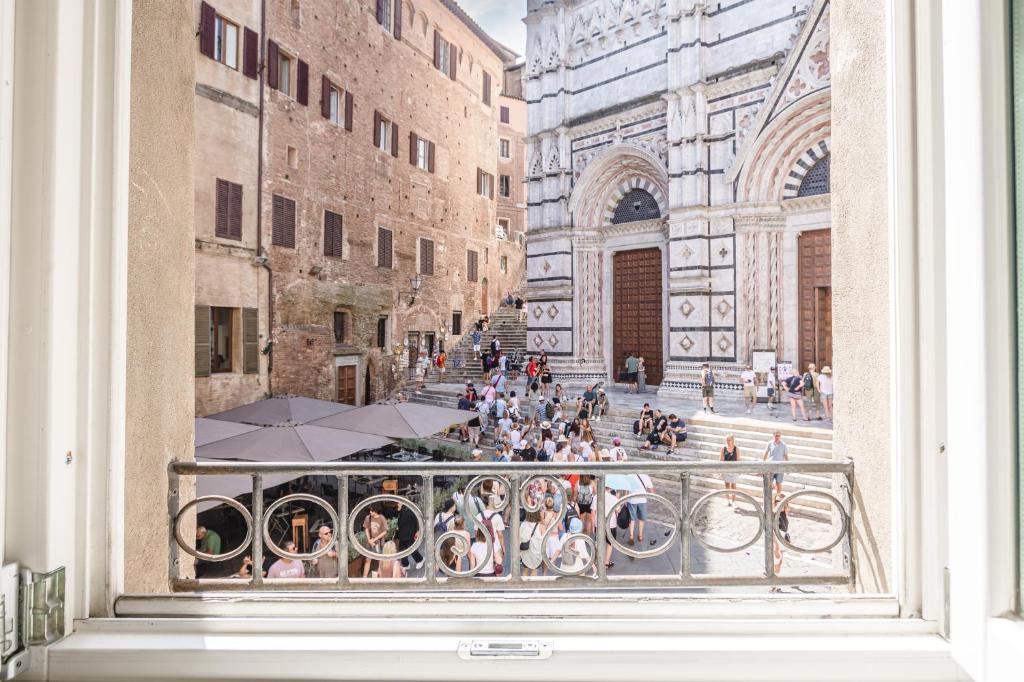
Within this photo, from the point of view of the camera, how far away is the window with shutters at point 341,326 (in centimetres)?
1611

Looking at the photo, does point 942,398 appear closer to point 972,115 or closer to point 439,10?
point 972,115

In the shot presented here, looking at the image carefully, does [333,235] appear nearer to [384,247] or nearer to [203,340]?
[384,247]

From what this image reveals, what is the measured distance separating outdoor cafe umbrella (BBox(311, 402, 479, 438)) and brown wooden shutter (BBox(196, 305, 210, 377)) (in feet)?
13.2

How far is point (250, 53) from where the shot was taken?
42.8ft

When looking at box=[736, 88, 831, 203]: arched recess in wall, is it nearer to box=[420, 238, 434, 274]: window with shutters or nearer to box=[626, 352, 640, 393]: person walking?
box=[626, 352, 640, 393]: person walking

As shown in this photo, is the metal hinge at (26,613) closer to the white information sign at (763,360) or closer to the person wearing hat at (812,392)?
the person wearing hat at (812,392)

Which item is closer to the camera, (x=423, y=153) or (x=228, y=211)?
(x=228, y=211)

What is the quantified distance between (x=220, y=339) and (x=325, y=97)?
→ 7139 mm

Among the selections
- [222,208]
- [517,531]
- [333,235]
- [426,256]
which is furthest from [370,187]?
[517,531]

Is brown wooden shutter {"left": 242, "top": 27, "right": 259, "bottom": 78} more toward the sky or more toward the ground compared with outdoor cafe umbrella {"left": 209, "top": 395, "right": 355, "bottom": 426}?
more toward the sky

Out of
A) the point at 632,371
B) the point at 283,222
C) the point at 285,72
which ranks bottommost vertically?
the point at 632,371

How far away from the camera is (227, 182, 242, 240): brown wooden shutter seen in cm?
1248

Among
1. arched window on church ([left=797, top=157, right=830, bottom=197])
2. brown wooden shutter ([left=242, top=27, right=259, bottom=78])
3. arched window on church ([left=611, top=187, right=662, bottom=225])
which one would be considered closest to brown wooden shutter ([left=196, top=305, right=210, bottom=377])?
brown wooden shutter ([left=242, top=27, right=259, bottom=78])

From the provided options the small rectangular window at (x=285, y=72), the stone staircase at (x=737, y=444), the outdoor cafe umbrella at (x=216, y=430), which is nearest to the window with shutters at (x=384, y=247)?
the small rectangular window at (x=285, y=72)
